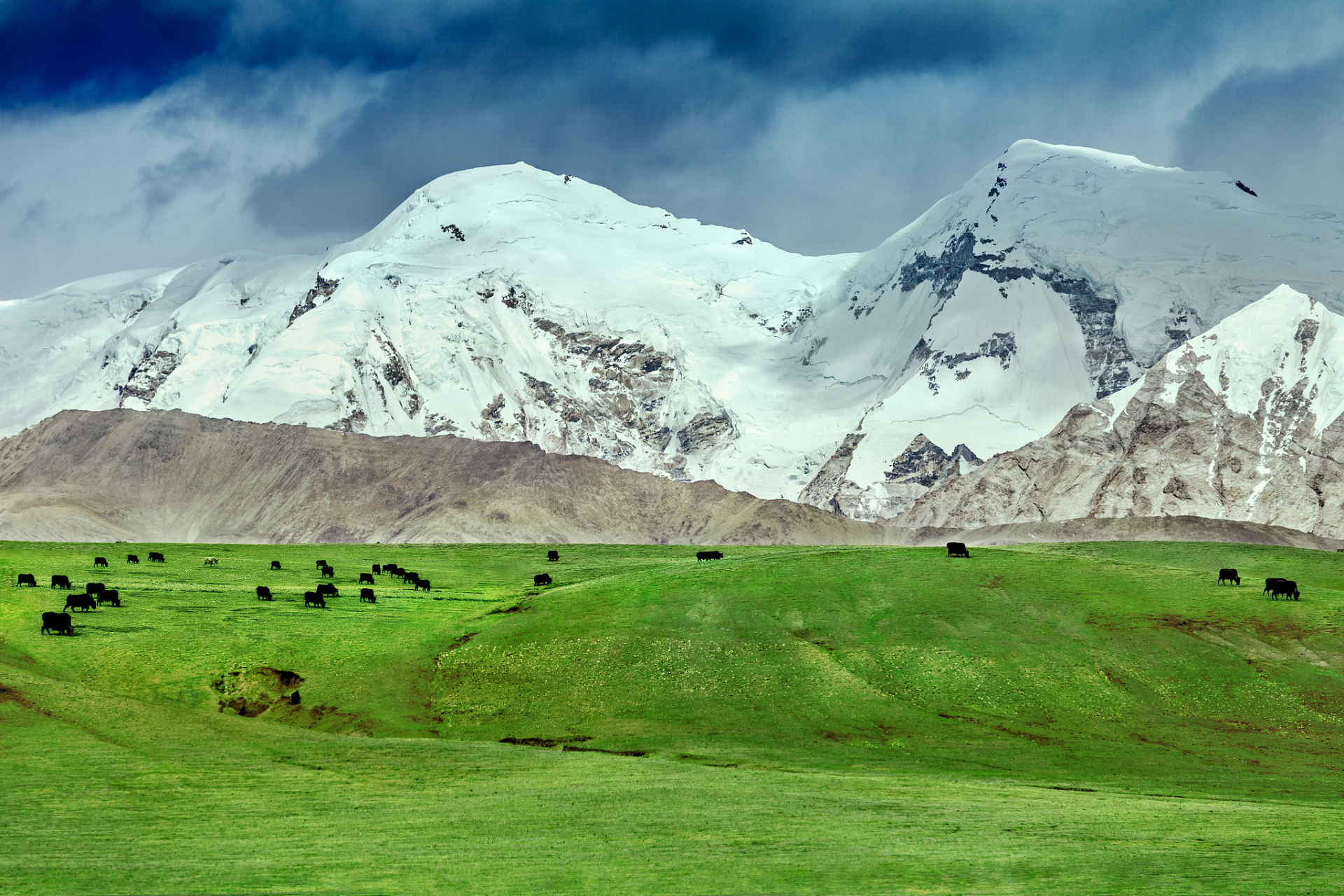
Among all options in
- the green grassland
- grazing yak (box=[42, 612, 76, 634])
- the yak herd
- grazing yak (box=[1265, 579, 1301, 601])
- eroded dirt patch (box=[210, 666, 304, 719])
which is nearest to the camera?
the green grassland

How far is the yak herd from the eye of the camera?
6612cm

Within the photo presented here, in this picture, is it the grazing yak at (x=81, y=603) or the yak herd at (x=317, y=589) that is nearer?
the yak herd at (x=317, y=589)

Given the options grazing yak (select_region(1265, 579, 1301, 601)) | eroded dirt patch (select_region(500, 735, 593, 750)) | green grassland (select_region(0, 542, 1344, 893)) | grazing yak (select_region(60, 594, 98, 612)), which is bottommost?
eroded dirt patch (select_region(500, 735, 593, 750))

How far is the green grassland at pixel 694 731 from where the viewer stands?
2897 cm

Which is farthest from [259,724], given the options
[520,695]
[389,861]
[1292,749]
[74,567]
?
[74,567]

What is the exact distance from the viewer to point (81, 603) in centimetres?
7281

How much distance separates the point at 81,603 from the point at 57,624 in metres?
7.57

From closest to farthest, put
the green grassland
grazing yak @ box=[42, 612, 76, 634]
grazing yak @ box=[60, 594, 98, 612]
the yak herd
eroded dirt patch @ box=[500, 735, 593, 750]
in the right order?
the green grassland, eroded dirt patch @ box=[500, 735, 593, 750], grazing yak @ box=[42, 612, 76, 634], the yak herd, grazing yak @ box=[60, 594, 98, 612]

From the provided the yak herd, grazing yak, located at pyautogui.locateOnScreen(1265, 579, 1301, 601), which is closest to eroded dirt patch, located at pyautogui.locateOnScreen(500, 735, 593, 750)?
the yak herd

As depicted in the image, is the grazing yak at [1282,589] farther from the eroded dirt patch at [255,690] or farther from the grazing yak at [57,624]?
the grazing yak at [57,624]

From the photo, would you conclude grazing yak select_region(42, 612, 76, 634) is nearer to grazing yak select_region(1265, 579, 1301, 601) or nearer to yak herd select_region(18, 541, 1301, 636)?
yak herd select_region(18, 541, 1301, 636)

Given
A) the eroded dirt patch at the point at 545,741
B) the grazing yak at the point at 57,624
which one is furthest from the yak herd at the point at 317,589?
the eroded dirt patch at the point at 545,741

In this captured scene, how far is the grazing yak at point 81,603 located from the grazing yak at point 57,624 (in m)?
6.50

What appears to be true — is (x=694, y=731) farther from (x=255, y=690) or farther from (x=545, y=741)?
(x=255, y=690)
